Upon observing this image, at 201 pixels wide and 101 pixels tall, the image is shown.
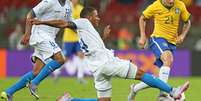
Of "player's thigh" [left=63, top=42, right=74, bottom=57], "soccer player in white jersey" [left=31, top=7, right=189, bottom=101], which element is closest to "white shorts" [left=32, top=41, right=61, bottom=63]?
"soccer player in white jersey" [left=31, top=7, right=189, bottom=101]

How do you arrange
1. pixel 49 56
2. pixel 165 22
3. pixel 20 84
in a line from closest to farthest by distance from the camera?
pixel 165 22 < pixel 20 84 < pixel 49 56

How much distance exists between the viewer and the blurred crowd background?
99.2 feet

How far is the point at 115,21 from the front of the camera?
108ft

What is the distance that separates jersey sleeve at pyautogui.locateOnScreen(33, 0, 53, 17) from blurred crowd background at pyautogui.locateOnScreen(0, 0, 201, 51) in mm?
13963

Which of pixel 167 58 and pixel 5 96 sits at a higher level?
pixel 167 58

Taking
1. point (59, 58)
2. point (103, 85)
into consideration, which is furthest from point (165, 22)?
point (103, 85)

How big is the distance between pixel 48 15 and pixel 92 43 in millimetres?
3268

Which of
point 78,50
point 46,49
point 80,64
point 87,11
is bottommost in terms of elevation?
point 80,64

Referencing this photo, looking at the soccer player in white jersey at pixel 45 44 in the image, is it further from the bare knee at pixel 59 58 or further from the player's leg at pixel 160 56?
the player's leg at pixel 160 56

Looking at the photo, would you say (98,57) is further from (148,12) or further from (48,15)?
(48,15)

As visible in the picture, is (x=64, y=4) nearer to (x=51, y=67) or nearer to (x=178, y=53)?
(x=51, y=67)

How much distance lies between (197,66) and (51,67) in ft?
40.8

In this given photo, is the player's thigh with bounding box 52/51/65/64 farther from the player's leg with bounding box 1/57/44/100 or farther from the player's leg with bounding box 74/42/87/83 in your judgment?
the player's leg with bounding box 74/42/87/83

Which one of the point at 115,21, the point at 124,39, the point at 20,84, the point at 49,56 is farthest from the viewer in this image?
the point at 115,21
